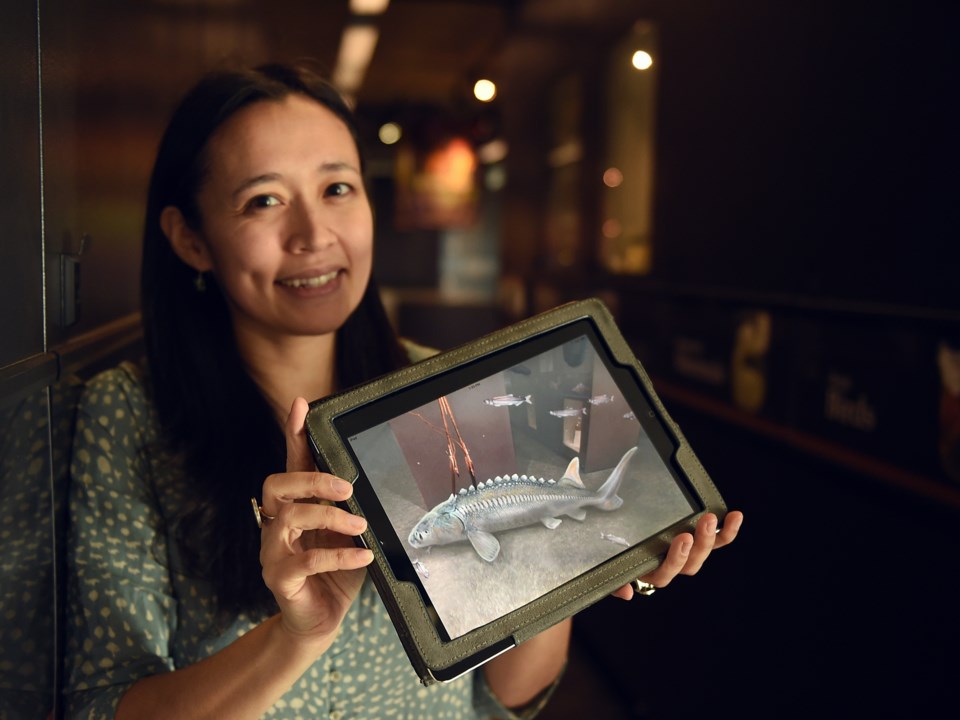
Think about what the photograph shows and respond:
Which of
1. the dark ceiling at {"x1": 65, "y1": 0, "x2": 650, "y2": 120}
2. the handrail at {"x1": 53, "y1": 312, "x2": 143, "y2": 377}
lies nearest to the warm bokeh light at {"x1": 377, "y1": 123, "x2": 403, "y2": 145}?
the dark ceiling at {"x1": 65, "y1": 0, "x2": 650, "y2": 120}

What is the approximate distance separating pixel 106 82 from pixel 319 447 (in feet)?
2.76

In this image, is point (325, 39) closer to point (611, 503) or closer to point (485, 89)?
point (485, 89)

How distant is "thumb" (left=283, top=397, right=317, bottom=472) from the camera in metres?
0.74

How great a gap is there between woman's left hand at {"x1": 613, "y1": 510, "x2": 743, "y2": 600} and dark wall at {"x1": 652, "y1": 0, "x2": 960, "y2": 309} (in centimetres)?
85

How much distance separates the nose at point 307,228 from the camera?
1.04m

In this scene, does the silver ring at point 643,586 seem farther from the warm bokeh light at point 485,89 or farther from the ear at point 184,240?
the warm bokeh light at point 485,89

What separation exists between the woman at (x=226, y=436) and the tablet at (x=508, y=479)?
3.3 inches

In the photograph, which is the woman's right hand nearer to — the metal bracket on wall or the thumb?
the thumb

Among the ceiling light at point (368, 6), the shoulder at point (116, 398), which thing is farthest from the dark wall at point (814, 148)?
the ceiling light at point (368, 6)

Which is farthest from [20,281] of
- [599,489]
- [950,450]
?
[950,450]

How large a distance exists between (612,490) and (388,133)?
35.9 ft

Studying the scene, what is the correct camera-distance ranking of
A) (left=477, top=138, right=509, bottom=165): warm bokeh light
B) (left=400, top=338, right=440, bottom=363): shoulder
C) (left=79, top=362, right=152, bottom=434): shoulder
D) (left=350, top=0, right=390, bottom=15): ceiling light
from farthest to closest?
Answer: 1. (left=477, top=138, right=509, bottom=165): warm bokeh light
2. (left=350, top=0, right=390, bottom=15): ceiling light
3. (left=400, top=338, right=440, bottom=363): shoulder
4. (left=79, top=362, right=152, bottom=434): shoulder

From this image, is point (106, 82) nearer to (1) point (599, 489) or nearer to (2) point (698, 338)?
(1) point (599, 489)

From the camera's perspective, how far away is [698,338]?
2.51 meters
